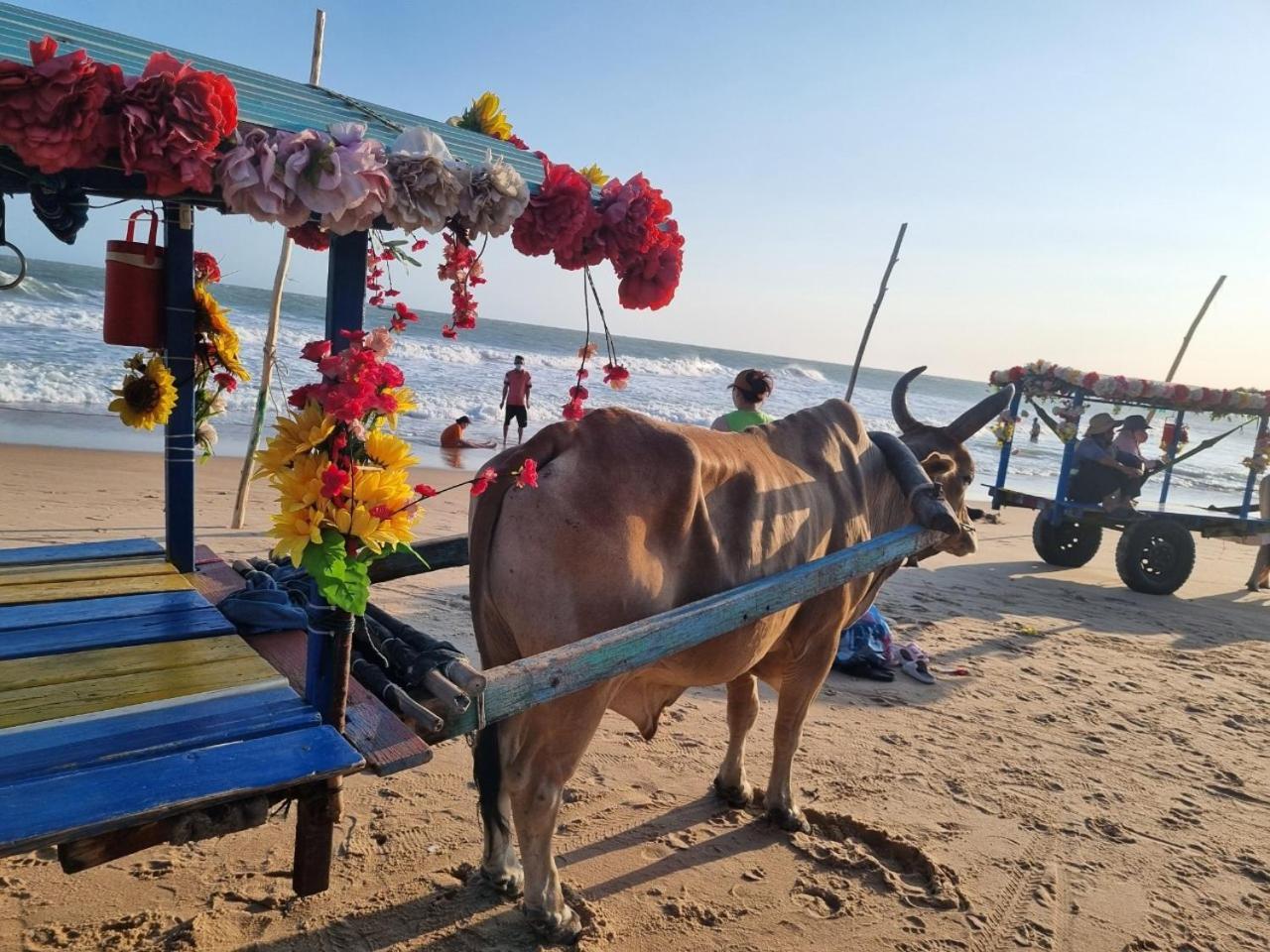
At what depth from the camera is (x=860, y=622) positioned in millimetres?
6066

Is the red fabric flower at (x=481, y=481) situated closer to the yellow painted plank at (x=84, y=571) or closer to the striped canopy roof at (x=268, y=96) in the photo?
the striped canopy roof at (x=268, y=96)

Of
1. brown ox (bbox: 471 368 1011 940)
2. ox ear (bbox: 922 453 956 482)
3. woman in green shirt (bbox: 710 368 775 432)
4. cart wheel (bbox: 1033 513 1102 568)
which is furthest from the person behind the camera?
cart wheel (bbox: 1033 513 1102 568)

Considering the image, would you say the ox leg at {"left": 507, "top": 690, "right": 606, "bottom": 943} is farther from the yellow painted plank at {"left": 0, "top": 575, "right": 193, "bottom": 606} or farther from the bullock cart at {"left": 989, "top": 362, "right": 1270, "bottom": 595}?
the bullock cart at {"left": 989, "top": 362, "right": 1270, "bottom": 595}

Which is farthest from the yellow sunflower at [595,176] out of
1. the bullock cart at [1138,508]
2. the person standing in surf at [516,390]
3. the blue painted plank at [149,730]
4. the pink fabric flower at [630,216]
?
the person standing in surf at [516,390]

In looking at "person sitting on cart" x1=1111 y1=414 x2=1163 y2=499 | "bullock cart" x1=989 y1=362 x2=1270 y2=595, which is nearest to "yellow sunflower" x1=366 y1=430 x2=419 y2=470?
"bullock cart" x1=989 y1=362 x2=1270 y2=595

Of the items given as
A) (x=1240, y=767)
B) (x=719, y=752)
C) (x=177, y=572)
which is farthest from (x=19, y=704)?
(x=1240, y=767)

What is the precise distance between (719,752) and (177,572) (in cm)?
283

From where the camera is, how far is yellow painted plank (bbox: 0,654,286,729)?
2205 mm

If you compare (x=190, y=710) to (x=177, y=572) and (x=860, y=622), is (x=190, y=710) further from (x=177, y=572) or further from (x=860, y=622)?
(x=860, y=622)

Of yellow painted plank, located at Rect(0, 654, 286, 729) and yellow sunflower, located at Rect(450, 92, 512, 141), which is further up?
yellow sunflower, located at Rect(450, 92, 512, 141)

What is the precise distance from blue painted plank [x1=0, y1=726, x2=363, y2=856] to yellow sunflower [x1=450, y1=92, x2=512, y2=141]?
7.51ft

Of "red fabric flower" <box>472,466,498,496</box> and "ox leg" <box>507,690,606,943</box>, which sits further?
"ox leg" <box>507,690,606,943</box>

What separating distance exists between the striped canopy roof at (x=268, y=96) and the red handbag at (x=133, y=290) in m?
0.77

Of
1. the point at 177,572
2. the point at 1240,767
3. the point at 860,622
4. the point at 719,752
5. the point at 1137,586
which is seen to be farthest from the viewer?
the point at 1137,586
